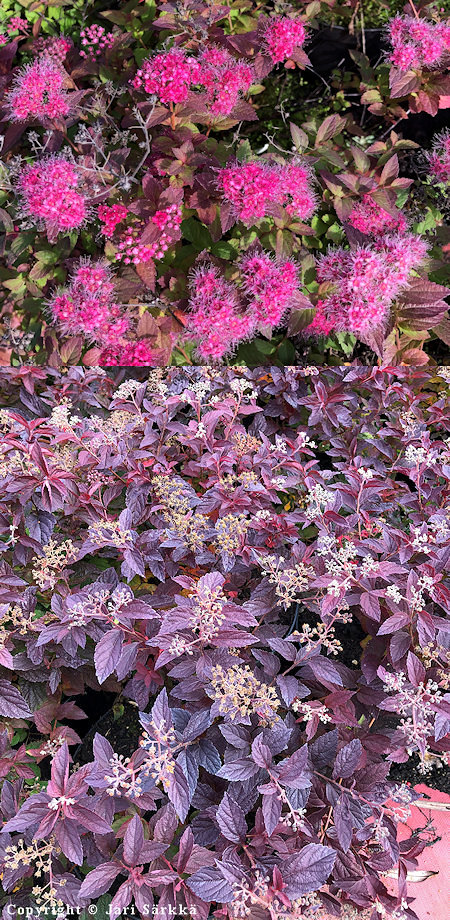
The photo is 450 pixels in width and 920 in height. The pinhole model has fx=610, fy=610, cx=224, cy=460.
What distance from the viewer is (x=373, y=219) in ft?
4.26

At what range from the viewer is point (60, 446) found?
121cm

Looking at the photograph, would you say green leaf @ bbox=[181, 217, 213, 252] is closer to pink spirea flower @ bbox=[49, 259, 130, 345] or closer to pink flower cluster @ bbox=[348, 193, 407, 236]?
pink spirea flower @ bbox=[49, 259, 130, 345]

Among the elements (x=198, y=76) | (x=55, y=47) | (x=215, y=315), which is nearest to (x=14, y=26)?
(x=55, y=47)

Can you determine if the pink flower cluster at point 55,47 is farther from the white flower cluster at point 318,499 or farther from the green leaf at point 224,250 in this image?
the white flower cluster at point 318,499

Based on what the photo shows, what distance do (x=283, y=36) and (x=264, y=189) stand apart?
427mm

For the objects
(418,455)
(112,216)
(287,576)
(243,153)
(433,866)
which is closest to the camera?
(287,576)

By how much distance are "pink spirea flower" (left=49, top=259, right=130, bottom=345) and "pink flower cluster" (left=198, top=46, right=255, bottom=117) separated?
41 centimetres

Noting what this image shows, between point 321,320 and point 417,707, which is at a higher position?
point 321,320

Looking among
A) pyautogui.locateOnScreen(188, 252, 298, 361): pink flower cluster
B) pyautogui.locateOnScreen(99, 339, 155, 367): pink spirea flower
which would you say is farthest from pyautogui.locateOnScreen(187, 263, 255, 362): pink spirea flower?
pyautogui.locateOnScreen(99, 339, 155, 367): pink spirea flower

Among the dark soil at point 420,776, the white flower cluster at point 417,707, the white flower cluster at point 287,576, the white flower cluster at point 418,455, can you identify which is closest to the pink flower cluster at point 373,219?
the white flower cluster at point 418,455

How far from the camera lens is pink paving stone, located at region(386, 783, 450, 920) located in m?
1.12

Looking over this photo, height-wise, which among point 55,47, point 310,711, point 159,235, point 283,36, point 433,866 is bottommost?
point 433,866

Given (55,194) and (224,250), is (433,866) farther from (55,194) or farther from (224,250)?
(55,194)

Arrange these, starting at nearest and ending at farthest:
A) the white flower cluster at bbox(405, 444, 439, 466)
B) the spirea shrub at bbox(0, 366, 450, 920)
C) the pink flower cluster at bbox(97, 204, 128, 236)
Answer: the spirea shrub at bbox(0, 366, 450, 920), the white flower cluster at bbox(405, 444, 439, 466), the pink flower cluster at bbox(97, 204, 128, 236)
